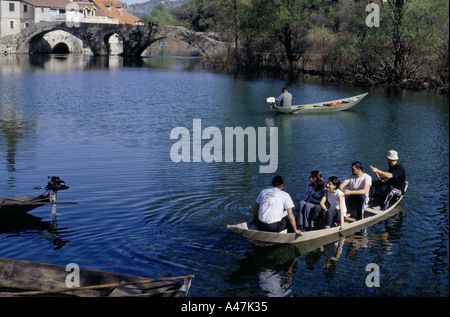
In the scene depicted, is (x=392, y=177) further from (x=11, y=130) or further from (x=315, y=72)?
(x=315, y=72)

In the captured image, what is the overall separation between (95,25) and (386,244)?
84225mm

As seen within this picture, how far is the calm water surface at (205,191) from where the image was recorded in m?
11.8

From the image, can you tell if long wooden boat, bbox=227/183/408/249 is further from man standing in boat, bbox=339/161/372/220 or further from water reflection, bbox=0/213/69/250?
water reflection, bbox=0/213/69/250

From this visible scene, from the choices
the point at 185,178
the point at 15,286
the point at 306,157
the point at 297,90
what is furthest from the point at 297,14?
the point at 15,286

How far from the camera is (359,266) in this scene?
12102 millimetres

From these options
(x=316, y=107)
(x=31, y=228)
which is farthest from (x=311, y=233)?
(x=316, y=107)

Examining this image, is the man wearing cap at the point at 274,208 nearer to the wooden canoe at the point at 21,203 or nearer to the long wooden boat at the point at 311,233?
the long wooden boat at the point at 311,233

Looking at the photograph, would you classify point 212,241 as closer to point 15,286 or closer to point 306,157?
point 15,286

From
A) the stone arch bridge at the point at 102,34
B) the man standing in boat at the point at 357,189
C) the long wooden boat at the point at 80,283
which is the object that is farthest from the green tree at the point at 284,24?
the long wooden boat at the point at 80,283

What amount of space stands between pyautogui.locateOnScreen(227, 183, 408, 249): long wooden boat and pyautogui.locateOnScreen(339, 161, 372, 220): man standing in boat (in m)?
0.32

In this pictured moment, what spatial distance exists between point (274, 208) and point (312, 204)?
1.51 metres

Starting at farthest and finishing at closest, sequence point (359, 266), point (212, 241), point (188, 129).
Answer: point (188, 129) → point (212, 241) → point (359, 266)

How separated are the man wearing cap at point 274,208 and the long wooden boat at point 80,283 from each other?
301 cm
